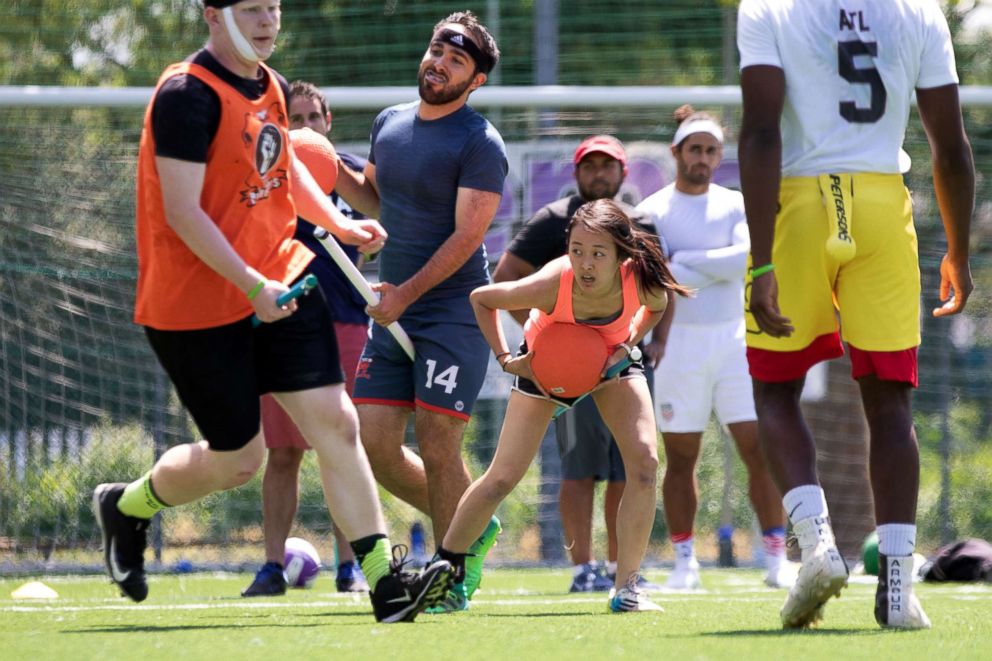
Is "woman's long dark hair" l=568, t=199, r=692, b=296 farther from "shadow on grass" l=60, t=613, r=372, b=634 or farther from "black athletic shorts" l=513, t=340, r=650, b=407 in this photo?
"shadow on grass" l=60, t=613, r=372, b=634

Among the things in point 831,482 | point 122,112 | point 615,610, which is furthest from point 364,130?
point 615,610

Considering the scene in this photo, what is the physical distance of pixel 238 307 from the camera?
199 inches

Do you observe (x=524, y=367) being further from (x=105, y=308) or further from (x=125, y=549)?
(x=105, y=308)

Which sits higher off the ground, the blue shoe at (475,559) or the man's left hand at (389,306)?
the man's left hand at (389,306)

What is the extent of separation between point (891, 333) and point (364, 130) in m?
6.60

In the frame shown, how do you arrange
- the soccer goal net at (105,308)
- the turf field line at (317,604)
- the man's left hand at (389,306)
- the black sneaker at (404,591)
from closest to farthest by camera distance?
the black sneaker at (404,591)
the man's left hand at (389,306)
the turf field line at (317,604)
the soccer goal net at (105,308)

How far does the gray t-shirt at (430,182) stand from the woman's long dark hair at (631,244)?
56cm

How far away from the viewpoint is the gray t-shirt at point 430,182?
6.40 metres

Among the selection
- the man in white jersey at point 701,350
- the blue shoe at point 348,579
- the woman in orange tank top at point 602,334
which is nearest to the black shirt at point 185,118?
the woman in orange tank top at point 602,334

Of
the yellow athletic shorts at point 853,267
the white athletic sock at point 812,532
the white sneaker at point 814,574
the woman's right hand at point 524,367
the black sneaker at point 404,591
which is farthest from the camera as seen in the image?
the woman's right hand at point 524,367

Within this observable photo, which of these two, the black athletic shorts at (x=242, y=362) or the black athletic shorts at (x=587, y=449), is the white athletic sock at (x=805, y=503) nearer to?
the black athletic shorts at (x=242, y=362)

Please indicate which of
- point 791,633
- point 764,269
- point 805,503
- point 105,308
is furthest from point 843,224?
point 105,308

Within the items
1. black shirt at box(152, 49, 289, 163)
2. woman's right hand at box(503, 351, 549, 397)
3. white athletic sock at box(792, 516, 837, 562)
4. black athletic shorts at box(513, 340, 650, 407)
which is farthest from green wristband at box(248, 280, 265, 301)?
white athletic sock at box(792, 516, 837, 562)

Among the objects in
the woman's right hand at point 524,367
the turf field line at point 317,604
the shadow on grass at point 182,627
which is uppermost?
the woman's right hand at point 524,367
